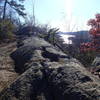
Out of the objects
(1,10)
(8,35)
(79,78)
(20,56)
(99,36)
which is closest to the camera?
(79,78)

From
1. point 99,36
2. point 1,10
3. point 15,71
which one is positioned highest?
point 1,10

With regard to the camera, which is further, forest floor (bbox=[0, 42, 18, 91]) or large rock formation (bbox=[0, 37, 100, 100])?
forest floor (bbox=[0, 42, 18, 91])

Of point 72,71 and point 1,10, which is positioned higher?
point 1,10

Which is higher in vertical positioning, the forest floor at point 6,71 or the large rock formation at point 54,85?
the large rock formation at point 54,85

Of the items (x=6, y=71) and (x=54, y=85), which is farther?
(x=6, y=71)

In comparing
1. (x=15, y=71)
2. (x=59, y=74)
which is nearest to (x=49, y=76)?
(x=59, y=74)

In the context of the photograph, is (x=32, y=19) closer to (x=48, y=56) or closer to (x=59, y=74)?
(x=48, y=56)

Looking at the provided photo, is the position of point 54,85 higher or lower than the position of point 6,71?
higher

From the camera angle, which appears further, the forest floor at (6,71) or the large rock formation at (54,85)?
the forest floor at (6,71)

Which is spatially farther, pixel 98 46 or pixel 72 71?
pixel 98 46

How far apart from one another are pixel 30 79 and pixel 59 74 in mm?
761

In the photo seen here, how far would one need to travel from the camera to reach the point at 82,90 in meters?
5.71

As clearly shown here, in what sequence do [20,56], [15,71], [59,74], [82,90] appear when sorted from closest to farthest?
1. [82,90]
2. [59,74]
3. [15,71]
4. [20,56]

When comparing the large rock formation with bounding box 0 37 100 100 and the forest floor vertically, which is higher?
the large rock formation with bounding box 0 37 100 100
